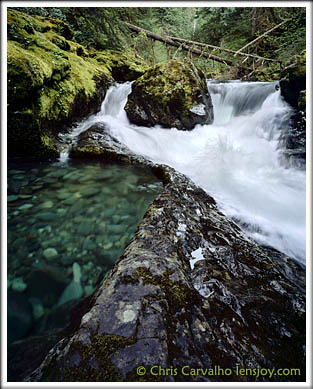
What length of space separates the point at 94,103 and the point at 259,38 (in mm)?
11786

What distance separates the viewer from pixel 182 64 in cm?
668

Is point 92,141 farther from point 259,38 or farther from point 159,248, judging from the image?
point 259,38

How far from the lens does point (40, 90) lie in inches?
163

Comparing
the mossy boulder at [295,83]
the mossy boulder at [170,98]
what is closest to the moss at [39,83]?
the mossy boulder at [170,98]

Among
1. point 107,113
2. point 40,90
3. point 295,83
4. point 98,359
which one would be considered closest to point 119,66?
point 107,113

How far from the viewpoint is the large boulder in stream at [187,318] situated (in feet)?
3.17

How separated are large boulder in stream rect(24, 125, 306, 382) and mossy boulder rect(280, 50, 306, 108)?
15.3ft

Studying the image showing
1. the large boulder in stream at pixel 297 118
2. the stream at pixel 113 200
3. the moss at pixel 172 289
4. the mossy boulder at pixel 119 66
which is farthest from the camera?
the mossy boulder at pixel 119 66

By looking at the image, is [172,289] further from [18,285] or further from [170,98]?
[170,98]

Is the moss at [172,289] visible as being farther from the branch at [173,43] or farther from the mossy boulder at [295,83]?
the branch at [173,43]

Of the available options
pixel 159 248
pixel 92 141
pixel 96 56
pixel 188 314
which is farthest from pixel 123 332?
pixel 96 56

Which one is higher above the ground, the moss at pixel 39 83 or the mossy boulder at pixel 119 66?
the mossy boulder at pixel 119 66

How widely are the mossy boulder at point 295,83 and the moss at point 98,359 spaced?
19.2ft

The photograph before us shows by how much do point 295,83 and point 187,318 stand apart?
617 centimetres
